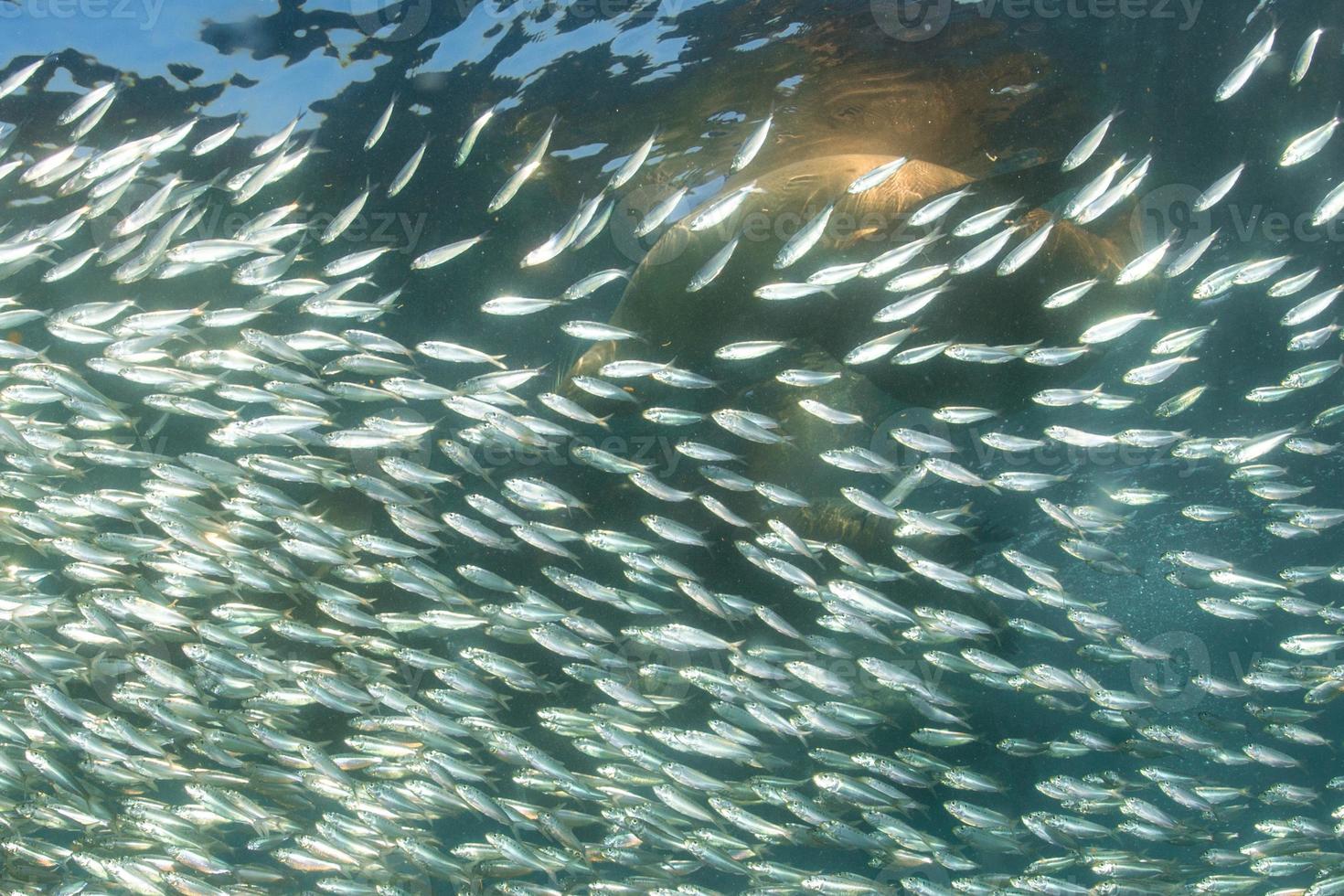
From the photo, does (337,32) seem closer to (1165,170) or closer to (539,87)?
(539,87)

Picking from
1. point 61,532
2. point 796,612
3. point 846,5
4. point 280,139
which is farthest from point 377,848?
point 846,5

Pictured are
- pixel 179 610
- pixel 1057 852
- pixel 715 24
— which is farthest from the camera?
pixel 1057 852

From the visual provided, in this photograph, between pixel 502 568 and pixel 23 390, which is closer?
pixel 23 390

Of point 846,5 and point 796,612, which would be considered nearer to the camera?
point 846,5

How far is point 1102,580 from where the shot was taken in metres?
22.7

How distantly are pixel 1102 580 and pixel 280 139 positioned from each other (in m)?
24.6

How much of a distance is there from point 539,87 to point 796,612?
25.9ft

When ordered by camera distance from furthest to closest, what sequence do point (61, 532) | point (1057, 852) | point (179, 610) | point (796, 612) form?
point (1057, 852), point (796, 612), point (61, 532), point (179, 610)

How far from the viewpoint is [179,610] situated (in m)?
8.02

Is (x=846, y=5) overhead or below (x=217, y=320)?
overhead

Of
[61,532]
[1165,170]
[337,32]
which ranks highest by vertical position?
[1165,170]

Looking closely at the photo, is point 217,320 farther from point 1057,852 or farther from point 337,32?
point 1057,852

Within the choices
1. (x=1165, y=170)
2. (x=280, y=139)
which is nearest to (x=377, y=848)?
(x=280, y=139)

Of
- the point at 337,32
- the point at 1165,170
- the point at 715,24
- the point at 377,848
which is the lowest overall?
the point at 377,848
